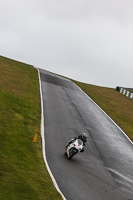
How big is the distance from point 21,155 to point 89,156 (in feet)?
17.0

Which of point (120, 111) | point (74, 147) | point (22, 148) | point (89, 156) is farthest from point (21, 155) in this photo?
point (120, 111)

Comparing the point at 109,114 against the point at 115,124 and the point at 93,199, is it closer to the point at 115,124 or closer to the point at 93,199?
the point at 115,124

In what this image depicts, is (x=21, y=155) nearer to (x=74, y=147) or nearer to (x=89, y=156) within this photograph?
(x=74, y=147)

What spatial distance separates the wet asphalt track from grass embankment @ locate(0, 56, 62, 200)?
2.69 feet

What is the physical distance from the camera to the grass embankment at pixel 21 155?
37.7 ft

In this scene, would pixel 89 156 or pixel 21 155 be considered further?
pixel 89 156

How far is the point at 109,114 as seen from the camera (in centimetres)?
3544

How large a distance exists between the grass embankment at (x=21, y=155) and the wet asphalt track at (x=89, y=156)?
0.82m

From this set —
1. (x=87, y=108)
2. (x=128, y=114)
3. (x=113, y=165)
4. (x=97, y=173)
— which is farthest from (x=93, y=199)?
(x=128, y=114)

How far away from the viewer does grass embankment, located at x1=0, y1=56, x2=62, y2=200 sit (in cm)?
1149

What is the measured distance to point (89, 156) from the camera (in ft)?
63.2

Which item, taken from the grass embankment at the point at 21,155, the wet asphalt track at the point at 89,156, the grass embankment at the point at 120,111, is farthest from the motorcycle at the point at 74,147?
the grass embankment at the point at 120,111

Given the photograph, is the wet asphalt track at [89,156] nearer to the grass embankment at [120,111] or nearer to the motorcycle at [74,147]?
the motorcycle at [74,147]

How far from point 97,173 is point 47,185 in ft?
14.7
